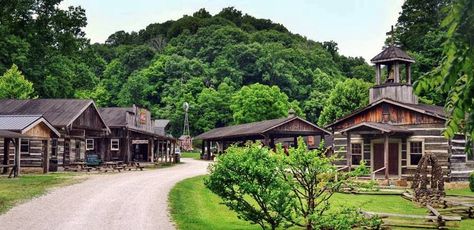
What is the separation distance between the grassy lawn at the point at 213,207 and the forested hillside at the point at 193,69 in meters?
36.8

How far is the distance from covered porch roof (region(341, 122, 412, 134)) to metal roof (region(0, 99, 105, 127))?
1985cm

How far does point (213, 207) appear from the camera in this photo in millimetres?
20062

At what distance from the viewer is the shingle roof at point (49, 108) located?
132ft

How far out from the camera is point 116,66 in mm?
114438

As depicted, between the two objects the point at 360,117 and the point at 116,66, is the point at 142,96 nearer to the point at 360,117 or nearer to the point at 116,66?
the point at 116,66

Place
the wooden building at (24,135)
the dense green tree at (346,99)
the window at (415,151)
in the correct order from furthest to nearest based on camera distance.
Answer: the dense green tree at (346,99) → the window at (415,151) → the wooden building at (24,135)

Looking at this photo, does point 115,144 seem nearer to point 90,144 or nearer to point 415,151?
A: point 90,144

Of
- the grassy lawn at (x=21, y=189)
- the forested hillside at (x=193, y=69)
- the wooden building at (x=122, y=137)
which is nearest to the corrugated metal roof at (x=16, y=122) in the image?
the grassy lawn at (x=21, y=189)

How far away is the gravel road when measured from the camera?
51.0 feet

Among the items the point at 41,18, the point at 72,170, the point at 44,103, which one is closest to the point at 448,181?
the point at 72,170

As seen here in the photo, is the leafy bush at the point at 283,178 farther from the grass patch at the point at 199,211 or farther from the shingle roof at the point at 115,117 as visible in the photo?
the shingle roof at the point at 115,117

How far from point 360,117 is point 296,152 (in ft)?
75.8

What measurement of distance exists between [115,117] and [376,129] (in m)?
29.3

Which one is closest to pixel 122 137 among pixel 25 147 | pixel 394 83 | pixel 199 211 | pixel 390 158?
pixel 25 147
